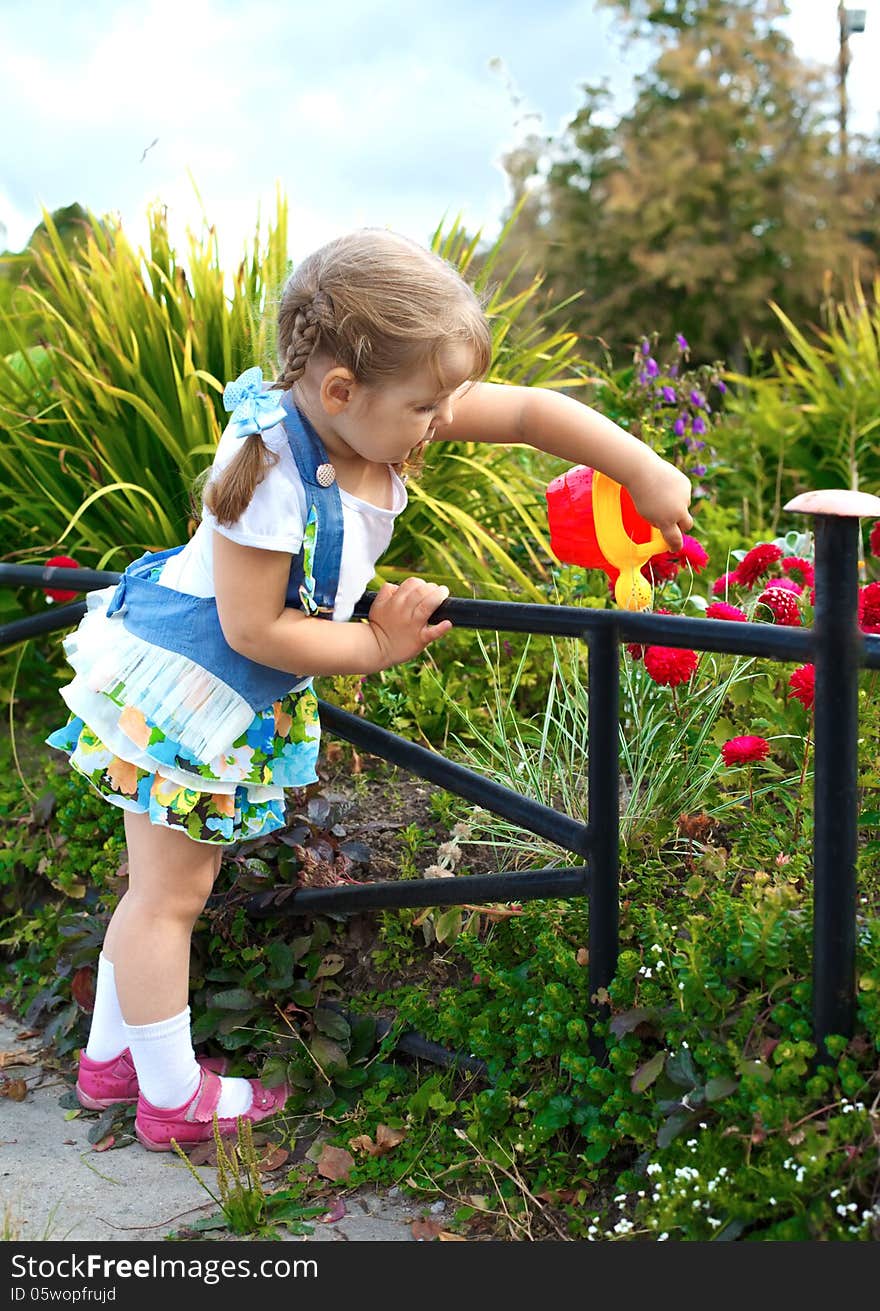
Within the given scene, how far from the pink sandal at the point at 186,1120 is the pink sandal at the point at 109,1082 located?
0.43 ft

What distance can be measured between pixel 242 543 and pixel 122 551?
173cm

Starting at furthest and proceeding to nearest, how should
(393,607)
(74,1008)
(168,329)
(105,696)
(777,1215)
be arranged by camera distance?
(168,329), (74,1008), (105,696), (393,607), (777,1215)

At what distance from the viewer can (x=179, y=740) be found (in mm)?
2088

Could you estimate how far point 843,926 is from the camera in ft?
5.83

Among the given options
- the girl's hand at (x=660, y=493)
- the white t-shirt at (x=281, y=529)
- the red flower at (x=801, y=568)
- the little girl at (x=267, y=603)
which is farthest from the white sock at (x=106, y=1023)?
the red flower at (x=801, y=568)

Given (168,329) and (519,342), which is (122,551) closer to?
(168,329)

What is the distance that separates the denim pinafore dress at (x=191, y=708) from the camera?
6.78 feet

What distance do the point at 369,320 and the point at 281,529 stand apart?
33 centimetres

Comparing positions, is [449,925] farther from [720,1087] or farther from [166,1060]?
[720,1087]

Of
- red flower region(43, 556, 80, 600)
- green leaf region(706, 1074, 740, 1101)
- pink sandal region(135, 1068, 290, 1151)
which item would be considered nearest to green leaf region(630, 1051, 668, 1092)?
green leaf region(706, 1074, 740, 1101)

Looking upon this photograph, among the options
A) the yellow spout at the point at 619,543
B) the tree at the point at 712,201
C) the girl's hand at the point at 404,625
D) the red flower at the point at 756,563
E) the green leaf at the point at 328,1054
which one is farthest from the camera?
the tree at the point at 712,201

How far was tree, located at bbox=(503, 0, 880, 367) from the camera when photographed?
16.8 m

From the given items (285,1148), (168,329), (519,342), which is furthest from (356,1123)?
(519,342)

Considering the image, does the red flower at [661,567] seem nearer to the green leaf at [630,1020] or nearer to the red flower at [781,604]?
the red flower at [781,604]
